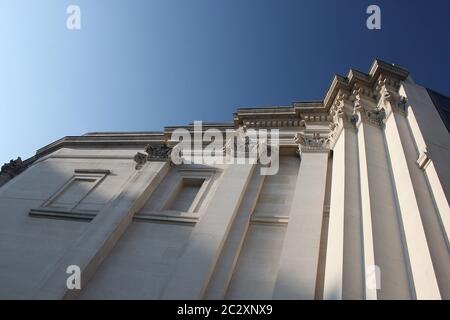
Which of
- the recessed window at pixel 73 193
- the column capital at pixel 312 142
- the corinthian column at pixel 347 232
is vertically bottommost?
the corinthian column at pixel 347 232

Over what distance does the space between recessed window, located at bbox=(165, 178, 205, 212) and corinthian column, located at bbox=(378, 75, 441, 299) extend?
7.61 m

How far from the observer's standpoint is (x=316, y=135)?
18562mm

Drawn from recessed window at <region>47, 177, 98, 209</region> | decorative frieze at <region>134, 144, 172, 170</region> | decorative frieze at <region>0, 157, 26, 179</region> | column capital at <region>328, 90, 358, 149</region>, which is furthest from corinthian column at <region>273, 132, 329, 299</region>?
decorative frieze at <region>0, 157, 26, 179</region>

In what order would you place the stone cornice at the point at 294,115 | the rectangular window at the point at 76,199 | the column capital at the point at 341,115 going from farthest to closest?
1. the stone cornice at the point at 294,115
2. the rectangular window at the point at 76,199
3. the column capital at the point at 341,115

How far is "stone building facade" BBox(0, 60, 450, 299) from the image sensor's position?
32.7ft

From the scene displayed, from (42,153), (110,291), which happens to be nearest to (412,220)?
(110,291)

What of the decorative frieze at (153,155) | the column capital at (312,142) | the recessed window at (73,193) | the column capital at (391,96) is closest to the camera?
the column capital at (391,96)

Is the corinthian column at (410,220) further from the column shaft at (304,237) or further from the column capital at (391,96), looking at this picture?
the column shaft at (304,237)

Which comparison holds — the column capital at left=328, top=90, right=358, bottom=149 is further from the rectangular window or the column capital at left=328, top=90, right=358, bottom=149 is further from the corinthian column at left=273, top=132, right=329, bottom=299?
the rectangular window

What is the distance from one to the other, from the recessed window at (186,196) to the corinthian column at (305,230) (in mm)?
4422

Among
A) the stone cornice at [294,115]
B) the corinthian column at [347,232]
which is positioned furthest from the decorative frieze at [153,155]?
the corinthian column at [347,232]

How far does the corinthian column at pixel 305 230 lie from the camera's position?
35.6 feet
